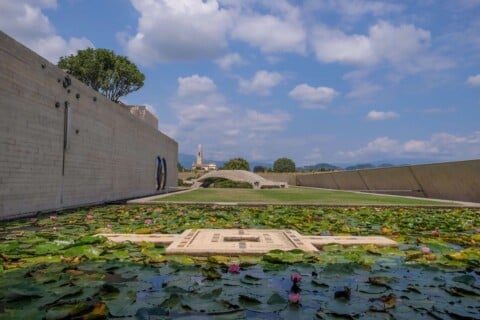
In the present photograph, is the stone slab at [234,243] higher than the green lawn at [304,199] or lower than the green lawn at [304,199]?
lower

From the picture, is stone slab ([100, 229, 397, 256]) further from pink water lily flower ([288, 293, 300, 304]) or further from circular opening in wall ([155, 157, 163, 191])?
circular opening in wall ([155, 157, 163, 191])

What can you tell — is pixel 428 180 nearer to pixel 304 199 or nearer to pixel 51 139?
pixel 304 199

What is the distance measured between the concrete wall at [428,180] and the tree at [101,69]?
2120 cm

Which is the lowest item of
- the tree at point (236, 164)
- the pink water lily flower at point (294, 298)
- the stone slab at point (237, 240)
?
the pink water lily flower at point (294, 298)

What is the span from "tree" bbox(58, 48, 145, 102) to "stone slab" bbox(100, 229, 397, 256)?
32.1 metres

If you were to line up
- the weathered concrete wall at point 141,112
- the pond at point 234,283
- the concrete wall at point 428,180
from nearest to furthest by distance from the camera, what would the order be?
the pond at point 234,283 < the concrete wall at point 428,180 < the weathered concrete wall at point 141,112

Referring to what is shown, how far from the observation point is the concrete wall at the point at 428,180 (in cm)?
1451

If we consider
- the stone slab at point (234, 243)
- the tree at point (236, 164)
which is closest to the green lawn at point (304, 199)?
the stone slab at point (234, 243)

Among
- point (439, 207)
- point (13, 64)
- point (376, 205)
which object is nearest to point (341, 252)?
point (13, 64)

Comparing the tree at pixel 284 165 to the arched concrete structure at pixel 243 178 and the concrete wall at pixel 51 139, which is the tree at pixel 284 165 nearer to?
the arched concrete structure at pixel 243 178

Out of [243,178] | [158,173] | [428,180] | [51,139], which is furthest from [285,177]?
[51,139]

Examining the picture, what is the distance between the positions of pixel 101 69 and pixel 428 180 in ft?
90.9

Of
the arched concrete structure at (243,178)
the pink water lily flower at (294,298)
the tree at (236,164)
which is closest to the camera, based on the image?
the pink water lily flower at (294,298)

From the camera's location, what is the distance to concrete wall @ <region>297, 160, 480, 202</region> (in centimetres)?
1451
